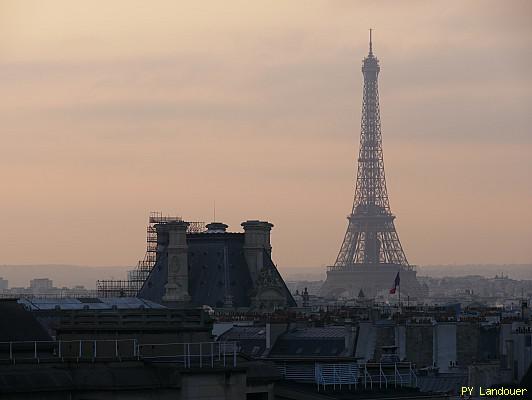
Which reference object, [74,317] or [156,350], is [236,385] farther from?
[74,317]

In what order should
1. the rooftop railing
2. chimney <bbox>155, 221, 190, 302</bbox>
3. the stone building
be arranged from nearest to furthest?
the rooftop railing, the stone building, chimney <bbox>155, 221, 190, 302</bbox>

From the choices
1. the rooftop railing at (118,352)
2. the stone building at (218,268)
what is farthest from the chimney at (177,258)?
the rooftop railing at (118,352)

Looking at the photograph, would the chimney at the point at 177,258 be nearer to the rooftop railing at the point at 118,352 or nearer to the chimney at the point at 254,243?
the chimney at the point at 254,243

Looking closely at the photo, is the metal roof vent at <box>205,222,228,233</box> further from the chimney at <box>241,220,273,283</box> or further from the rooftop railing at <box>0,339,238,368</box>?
the rooftop railing at <box>0,339,238,368</box>

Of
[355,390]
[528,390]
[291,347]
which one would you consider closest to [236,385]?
[355,390]

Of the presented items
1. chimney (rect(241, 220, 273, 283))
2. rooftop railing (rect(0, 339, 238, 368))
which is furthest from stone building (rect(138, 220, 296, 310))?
rooftop railing (rect(0, 339, 238, 368))

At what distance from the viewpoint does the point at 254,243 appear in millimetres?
137500

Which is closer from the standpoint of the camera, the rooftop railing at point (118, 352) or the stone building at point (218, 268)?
the rooftop railing at point (118, 352)

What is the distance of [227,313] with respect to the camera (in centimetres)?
11862

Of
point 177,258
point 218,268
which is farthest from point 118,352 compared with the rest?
point 218,268

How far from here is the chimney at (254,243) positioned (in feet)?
450

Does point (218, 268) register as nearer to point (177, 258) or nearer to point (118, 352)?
point (177, 258)

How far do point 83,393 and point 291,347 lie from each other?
152ft

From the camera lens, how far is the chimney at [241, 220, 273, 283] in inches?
5399
